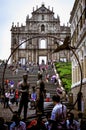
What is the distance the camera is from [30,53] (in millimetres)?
81188

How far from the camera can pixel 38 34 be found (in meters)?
82.6

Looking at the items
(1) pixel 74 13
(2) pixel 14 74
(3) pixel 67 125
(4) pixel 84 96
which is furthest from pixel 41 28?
(3) pixel 67 125

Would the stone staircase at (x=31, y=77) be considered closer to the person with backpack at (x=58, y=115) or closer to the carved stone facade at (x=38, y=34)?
the carved stone facade at (x=38, y=34)

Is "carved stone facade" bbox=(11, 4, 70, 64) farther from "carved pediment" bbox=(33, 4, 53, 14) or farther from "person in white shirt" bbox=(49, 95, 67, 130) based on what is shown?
"person in white shirt" bbox=(49, 95, 67, 130)

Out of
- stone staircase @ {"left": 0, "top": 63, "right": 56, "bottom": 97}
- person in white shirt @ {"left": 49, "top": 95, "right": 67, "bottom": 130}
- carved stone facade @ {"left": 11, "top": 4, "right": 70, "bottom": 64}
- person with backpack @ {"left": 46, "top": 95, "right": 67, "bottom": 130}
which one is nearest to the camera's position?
person with backpack @ {"left": 46, "top": 95, "right": 67, "bottom": 130}

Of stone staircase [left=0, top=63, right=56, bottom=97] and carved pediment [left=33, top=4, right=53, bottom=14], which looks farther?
carved pediment [left=33, top=4, right=53, bottom=14]

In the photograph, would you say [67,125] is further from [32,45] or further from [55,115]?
[32,45]

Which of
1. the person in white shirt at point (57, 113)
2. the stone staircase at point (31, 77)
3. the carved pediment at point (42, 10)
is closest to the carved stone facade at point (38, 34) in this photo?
the carved pediment at point (42, 10)

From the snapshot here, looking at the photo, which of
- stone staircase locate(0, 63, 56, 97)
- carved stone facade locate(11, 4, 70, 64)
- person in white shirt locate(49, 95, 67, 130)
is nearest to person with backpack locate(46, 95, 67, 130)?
person in white shirt locate(49, 95, 67, 130)

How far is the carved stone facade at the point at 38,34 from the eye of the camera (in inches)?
3194

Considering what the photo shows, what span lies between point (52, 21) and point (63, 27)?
2725mm

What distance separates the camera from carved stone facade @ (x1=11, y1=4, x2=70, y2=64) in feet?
266

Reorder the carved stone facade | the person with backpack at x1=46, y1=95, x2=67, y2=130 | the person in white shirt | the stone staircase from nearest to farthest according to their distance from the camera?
the person with backpack at x1=46, y1=95, x2=67, y2=130 → the person in white shirt → the stone staircase → the carved stone facade

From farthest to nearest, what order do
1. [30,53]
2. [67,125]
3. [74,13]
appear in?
[30,53] < [74,13] < [67,125]
